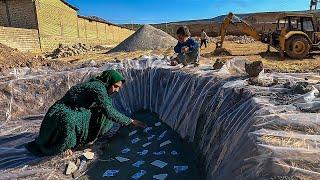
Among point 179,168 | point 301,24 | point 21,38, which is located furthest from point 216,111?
point 21,38

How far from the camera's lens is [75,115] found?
13.6 feet

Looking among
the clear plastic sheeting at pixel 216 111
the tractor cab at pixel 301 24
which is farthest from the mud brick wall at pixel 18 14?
the tractor cab at pixel 301 24

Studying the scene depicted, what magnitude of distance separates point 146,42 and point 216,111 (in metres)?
13.0

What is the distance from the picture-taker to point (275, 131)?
236 cm

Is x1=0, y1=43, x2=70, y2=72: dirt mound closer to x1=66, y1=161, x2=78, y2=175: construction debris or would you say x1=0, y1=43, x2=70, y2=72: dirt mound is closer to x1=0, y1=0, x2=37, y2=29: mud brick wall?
x1=66, y1=161, x2=78, y2=175: construction debris

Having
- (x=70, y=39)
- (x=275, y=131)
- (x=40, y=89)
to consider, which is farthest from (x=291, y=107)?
(x=70, y=39)

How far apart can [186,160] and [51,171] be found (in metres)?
1.53

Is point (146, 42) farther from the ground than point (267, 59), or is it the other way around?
point (146, 42)

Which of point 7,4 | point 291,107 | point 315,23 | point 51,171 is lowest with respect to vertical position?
point 51,171

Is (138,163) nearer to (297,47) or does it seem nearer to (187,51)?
(187,51)

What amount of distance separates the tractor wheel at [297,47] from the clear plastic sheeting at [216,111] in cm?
614

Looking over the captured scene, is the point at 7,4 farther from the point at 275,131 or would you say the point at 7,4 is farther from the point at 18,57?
the point at 275,131

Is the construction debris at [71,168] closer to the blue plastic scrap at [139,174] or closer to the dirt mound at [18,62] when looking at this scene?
the blue plastic scrap at [139,174]

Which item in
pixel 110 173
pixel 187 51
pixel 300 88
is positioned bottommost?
pixel 110 173
